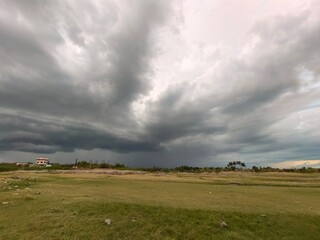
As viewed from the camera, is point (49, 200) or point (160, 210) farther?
point (49, 200)

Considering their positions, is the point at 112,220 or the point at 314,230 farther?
the point at 314,230

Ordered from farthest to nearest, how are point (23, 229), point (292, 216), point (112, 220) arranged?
1. point (292, 216)
2. point (112, 220)
3. point (23, 229)

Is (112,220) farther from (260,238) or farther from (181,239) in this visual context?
(260,238)

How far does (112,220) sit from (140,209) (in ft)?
8.40

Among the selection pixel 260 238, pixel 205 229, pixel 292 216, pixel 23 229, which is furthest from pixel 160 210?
pixel 292 216

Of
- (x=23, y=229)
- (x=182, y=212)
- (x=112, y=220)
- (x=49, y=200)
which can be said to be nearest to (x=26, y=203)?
(x=49, y=200)

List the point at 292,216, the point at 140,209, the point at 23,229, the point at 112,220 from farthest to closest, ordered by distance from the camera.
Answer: the point at 292,216, the point at 140,209, the point at 112,220, the point at 23,229

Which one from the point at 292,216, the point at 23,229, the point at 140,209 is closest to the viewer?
the point at 23,229

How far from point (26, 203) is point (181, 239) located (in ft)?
37.9

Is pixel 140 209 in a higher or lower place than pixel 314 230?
higher

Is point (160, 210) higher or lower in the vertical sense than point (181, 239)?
higher

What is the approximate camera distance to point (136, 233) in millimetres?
13242

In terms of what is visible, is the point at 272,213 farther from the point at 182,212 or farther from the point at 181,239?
the point at 181,239

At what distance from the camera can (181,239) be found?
13.3m
